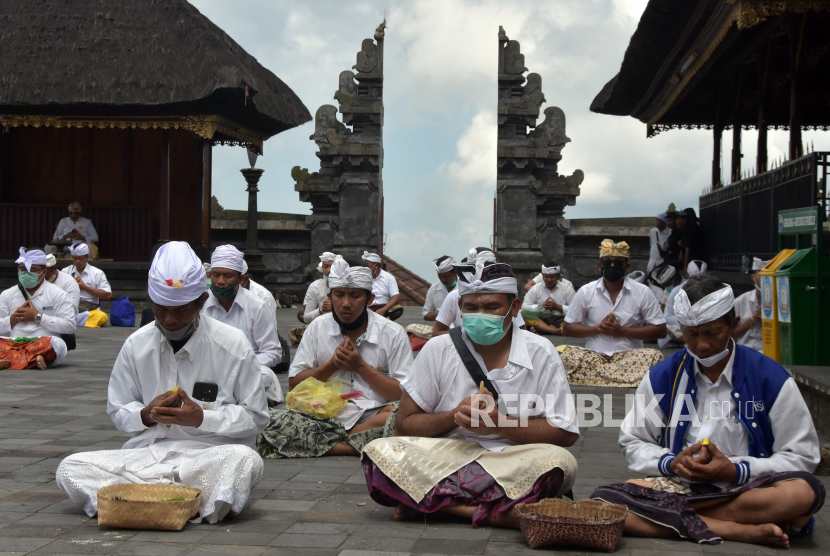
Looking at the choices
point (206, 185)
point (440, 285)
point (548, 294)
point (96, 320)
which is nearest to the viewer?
point (440, 285)

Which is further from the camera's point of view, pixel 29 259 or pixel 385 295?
pixel 385 295

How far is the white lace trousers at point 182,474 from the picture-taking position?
13.8 ft

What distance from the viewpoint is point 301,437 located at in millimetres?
5875

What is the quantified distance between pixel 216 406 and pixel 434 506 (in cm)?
114

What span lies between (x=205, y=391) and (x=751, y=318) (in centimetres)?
651

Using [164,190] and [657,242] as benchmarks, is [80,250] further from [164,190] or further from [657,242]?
[657,242]

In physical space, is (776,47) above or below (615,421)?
above

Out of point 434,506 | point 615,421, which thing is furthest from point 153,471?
point 615,421

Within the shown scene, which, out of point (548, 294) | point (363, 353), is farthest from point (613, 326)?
point (548, 294)

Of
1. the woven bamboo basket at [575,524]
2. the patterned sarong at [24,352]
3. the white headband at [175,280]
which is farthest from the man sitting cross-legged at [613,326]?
the patterned sarong at [24,352]

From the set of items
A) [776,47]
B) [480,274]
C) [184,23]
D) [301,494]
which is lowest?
[301,494]

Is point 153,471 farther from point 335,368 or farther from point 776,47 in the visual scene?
point 776,47

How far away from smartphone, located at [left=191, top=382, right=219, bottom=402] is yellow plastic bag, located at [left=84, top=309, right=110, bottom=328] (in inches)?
455

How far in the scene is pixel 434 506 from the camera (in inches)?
168
